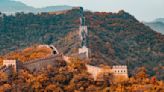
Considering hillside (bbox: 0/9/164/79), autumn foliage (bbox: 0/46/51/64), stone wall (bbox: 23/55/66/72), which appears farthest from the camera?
hillside (bbox: 0/9/164/79)

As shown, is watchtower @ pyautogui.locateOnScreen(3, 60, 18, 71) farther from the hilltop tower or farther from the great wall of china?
the hilltop tower

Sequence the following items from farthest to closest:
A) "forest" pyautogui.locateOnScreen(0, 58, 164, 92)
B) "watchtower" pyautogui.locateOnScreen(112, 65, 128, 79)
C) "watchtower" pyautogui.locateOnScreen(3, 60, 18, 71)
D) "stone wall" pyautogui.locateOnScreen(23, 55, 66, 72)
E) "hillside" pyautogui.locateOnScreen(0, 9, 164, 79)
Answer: "hillside" pyautogui.locateOnScreen(0, 9, 164, 79) → "watchtower" pyautogui.locateOnScreen(112, 65, 128, 79) → "stone wall" pyautogui.locateOnScreen(23, 55, 66, 72) → "watchtower" pyautogui.locateOnScreen(3, 60, 18, 71) → "forest" pyautogui.locateOnScreen(0, 58, 164, 92)

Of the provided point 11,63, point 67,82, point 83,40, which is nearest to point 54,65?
point 67,82

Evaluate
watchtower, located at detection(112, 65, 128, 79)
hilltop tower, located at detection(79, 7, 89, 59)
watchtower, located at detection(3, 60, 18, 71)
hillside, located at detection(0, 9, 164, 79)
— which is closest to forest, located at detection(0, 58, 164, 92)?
watchtower, located at detection(112, 65, 128, 79)

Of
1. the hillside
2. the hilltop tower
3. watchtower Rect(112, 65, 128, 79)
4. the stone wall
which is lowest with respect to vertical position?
the hillside

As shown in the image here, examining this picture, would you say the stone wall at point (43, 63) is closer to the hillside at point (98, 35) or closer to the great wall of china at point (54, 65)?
the great wall of china at point (54, 65)

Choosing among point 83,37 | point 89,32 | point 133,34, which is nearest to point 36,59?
point 83,37

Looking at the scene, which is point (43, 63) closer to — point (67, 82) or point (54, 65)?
point (54, 65)

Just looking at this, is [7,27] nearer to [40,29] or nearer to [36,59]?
[40,29]

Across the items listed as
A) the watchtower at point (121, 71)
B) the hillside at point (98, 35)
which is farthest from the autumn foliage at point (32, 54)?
the hillside at point (98, 35)

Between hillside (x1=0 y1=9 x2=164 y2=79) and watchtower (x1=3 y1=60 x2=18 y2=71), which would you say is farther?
hillside (x1=0 y1=9 x2=164 y2=79)

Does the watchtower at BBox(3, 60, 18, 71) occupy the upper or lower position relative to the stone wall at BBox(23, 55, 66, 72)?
upper
